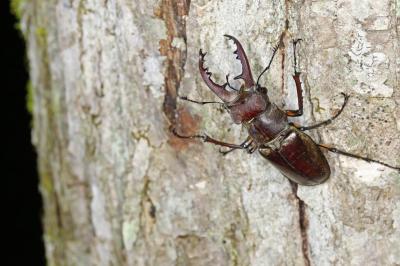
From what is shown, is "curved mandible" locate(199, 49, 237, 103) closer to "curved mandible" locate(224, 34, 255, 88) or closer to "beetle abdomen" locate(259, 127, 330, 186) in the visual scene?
→ "curved mandible" locate(224, 34, 255, 88)

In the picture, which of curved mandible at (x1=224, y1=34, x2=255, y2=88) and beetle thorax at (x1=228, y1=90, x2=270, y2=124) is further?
beetle thorax at (x1=228, y1=90, x2=270, y2=124)

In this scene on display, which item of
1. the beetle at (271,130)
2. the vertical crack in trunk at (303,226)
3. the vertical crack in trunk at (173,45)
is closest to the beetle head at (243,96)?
the beetle at (271,130)

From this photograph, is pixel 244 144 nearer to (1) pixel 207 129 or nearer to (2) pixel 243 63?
(1) pixel 207 129

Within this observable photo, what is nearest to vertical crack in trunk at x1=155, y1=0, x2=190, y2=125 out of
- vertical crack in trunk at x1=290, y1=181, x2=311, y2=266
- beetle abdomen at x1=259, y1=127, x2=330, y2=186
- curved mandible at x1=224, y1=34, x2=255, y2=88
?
curved mandible at x1=224, y1=34, x2=255, y2=88

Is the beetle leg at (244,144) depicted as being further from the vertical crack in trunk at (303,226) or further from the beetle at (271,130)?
the vertical crack in trunk at (303,226)

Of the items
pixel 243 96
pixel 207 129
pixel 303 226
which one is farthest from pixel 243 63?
pixel 303 226

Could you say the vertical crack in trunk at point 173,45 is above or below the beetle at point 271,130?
above
